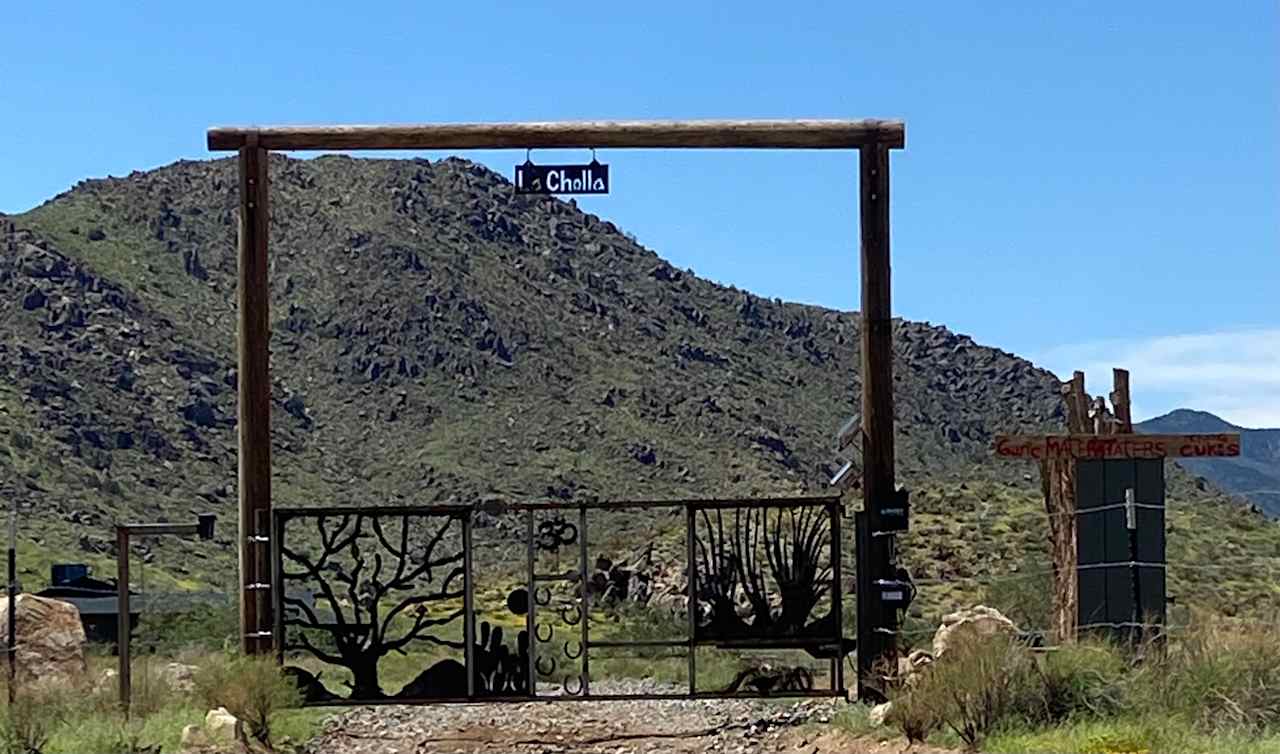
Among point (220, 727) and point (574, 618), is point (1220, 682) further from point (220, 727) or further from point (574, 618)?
point (574, 618)

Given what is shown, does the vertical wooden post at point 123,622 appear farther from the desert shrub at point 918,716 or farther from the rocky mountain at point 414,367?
the rocky mountain at point 414,367

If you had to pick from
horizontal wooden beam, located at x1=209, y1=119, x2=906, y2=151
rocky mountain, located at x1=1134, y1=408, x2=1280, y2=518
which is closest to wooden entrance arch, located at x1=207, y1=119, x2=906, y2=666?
horizontal wooden beam, located at x1=209, y1=119, x2=906, y2=151

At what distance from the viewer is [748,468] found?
63062 mm

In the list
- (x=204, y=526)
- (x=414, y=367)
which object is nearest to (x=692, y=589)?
(x=204, y=526)

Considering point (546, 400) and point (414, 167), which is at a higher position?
point (414, 167)

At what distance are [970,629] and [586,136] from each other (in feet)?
16.6

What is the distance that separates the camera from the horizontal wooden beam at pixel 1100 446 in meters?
15.4

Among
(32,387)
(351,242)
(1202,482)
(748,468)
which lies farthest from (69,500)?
(1202,482)

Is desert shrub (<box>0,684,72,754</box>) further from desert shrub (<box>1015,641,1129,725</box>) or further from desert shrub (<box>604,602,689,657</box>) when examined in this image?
desert shrub (<box>604,602,689,657</box>)

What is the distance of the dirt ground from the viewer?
47.7 ft

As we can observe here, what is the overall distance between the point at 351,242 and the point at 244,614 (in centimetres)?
6240

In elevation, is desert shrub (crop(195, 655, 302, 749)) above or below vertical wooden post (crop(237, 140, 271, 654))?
below

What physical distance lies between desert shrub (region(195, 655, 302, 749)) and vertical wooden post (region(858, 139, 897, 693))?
185 inches

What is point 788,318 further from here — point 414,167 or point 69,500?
point 69,500
